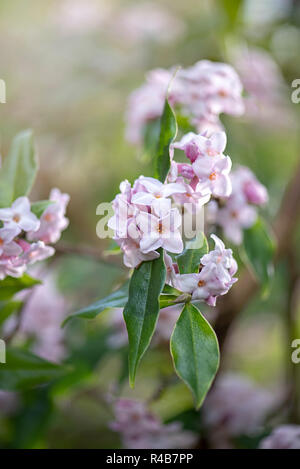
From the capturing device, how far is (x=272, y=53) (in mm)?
1540

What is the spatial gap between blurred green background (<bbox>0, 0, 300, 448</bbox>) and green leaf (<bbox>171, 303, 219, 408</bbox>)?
63 cm

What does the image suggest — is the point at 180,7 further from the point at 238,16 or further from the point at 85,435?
the point at 85,435

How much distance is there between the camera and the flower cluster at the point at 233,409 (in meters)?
1.14

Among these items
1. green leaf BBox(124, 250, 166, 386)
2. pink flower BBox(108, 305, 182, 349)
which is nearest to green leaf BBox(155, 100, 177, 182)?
green leaf BBox(124, 250, 166, 386)

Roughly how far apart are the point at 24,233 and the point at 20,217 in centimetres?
6

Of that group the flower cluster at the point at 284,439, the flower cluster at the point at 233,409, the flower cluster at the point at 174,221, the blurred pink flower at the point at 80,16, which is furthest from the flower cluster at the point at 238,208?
the blurred pink flower at the point at 80,16

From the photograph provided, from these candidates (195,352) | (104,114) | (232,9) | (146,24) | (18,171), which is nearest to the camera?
(195,352)

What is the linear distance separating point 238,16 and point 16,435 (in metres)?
1.11

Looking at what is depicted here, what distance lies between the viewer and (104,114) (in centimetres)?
168

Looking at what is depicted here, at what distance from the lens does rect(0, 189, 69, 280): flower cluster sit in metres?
0.70

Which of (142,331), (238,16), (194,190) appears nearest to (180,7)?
(238,16)

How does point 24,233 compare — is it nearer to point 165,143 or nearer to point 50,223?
point 50,223

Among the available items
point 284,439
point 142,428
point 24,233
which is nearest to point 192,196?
point 24,233

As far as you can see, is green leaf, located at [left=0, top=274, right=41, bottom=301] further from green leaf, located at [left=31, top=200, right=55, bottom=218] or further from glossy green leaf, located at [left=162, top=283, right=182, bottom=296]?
glossy green leaf, located at [left=162, top=283, right=182, bottom=296]
